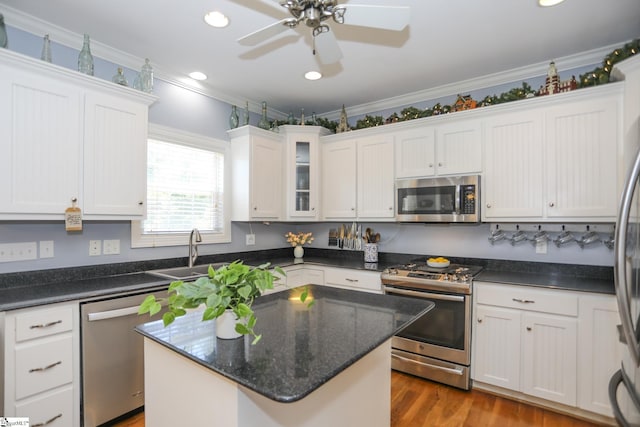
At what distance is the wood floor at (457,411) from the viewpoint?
2146mm

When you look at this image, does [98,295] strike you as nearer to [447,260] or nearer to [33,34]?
[33,34]

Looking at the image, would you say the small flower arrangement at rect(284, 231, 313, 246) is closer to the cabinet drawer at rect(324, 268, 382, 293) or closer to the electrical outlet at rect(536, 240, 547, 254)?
the cabinet drawer at rect(324, 268, 382, 293)

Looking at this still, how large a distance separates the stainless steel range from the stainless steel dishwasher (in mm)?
1990

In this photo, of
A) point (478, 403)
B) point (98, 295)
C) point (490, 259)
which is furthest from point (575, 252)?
point (98, 295)

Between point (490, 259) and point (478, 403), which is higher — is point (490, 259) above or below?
above

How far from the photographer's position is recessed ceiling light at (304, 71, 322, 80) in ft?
9.39

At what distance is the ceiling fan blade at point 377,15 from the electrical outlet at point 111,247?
2287mm

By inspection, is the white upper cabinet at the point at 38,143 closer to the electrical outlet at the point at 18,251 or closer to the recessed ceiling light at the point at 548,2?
the electrical outlet at the point at 18,251

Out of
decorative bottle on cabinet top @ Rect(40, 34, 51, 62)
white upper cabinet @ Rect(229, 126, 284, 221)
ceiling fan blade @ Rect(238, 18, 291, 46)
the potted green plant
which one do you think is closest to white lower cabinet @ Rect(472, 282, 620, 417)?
the potted green plant

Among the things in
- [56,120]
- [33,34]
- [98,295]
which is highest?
[33,34]

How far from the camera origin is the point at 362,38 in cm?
232

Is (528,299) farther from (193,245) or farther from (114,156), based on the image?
(114,156)

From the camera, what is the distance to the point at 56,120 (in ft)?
6.58

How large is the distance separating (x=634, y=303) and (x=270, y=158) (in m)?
2.98
